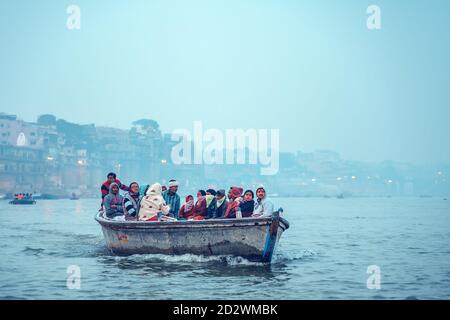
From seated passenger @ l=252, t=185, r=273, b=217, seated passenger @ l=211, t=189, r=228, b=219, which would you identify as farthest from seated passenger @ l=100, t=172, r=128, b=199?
seated passenger @ l=252, t=185, r=273, b=217

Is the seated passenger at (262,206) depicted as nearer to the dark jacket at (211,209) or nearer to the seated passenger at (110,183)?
the dark jacket at (211,209)

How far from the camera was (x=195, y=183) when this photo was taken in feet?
602

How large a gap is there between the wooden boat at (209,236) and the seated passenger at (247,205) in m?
0.89

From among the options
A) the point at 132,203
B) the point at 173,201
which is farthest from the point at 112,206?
the point at 173,201

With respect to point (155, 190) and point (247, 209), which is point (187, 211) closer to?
point (155, 190)

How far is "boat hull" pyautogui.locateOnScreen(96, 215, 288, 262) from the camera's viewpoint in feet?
48.9

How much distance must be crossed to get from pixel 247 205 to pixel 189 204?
1.85 m

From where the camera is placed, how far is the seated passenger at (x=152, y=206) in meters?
16.3

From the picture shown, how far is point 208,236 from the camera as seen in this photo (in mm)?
15422

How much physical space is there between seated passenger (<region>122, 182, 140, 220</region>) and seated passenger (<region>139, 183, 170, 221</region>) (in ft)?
1.34

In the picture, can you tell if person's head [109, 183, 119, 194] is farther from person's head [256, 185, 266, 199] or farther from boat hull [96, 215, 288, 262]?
person's head [256, 185, 266, 199]
